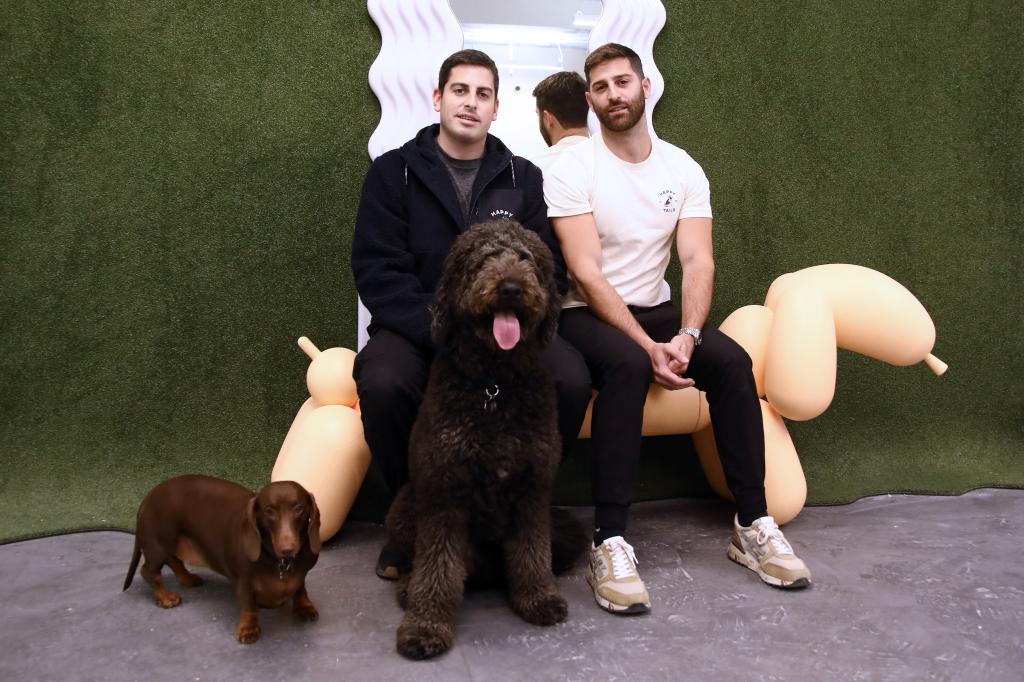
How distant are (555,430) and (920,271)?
2217 mm

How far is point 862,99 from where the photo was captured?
10.6 feet

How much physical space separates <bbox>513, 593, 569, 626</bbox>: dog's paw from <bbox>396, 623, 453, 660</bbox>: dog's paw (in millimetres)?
202

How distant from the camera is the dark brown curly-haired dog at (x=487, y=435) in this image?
1768 millimetres

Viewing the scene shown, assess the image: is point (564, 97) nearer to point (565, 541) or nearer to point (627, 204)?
point (627, 204)

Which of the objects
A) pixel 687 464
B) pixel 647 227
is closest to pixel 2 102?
pixel 647 227

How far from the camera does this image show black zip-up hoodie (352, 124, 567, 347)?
2.29 meters

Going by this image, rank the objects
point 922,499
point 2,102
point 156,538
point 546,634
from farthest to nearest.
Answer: point 922,499, point 2,102, point 156,538, point 546,634

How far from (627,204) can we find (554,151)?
46 centimetres

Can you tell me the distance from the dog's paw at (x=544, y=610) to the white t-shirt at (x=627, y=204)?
923mm

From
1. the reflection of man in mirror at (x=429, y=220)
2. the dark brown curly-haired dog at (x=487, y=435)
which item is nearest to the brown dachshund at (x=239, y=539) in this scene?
the dark brown curly-haired dog at (x=487, y=435)

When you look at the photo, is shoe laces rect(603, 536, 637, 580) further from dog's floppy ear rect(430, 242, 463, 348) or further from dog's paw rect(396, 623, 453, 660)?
dog's floppy ear rect(430, 242, 463, 348)

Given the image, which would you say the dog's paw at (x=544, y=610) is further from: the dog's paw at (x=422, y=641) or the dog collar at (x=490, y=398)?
the dog collar at (x=490, y=398)

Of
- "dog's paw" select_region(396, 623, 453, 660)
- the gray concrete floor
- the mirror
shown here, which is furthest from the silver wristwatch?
"dog's paw" select_region(396, 623, 453, 660)

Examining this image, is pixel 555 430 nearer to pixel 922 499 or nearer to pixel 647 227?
pixel 647 227
